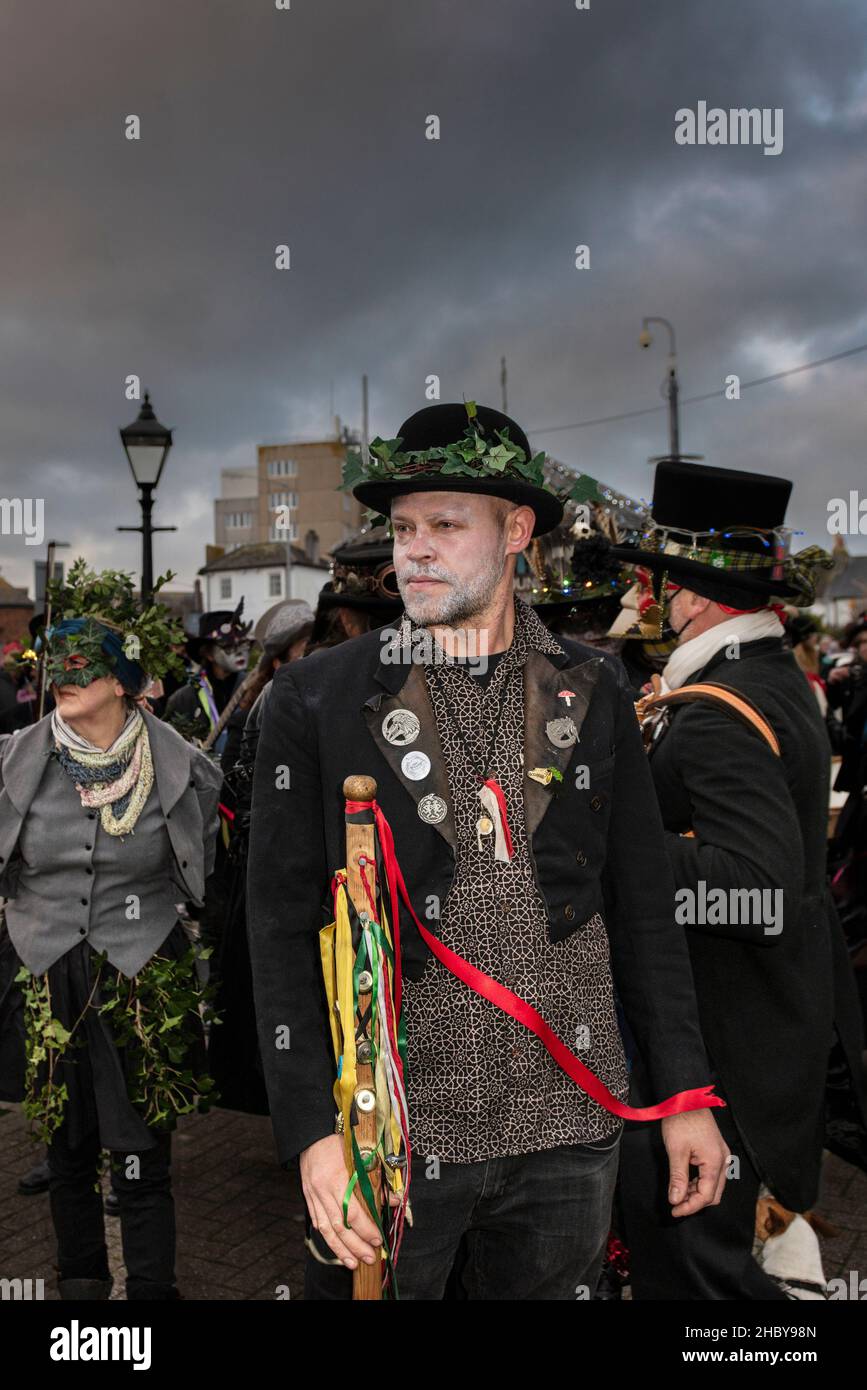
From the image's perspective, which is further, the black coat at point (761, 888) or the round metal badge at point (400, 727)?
the black coat at point (761, 888)

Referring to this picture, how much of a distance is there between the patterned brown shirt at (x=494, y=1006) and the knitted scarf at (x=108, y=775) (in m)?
1.99

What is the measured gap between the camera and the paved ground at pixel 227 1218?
4.38 meters

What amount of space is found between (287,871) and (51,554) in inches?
127

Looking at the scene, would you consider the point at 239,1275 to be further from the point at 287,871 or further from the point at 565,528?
the point at 565,528

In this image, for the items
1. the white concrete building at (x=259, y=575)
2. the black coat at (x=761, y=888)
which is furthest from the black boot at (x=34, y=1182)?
the white concrete building at (x=259, y=575)

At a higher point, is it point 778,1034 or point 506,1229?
point 778,1034

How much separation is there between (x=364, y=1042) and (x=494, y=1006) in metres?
0.32

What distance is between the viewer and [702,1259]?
3178 millimetres

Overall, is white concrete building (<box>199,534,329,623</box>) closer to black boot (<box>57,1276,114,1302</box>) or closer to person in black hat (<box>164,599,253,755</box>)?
person in black hat (<box>164,599,253,755</box>)

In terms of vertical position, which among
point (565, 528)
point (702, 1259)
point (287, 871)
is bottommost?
point (702, 1259)

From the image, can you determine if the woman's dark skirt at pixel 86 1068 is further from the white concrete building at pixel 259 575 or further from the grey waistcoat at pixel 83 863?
the white concrete building at pixel 259 575

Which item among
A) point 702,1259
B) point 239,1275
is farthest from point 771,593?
point 239,1275
